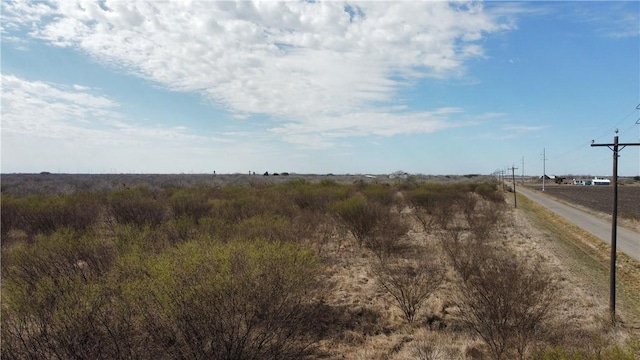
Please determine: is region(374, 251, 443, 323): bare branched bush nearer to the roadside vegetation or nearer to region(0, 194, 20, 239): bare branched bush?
the roadside vegetation

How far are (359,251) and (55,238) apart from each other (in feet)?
36.0

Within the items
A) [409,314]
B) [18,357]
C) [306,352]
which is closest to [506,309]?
[409,314]

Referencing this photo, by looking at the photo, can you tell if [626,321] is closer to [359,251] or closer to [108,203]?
[359,251]

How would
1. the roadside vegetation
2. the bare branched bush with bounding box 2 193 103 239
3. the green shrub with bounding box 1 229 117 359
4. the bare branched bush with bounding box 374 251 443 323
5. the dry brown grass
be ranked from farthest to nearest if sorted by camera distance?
the bare branched bush with bounding box 2 193 103 239 → the bare branched bush with bounding box 374 251 443 323 → the dry brown grass → the roadside vegetation → the green shrub with bounding box 1 229 117 359

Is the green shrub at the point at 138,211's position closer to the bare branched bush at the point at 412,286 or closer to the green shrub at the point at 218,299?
the bare branched bush at the point at 412,286

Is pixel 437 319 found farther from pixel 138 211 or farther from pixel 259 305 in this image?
pixel 138 211

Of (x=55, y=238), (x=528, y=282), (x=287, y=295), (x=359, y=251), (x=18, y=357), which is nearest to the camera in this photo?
(x=18, y=357)

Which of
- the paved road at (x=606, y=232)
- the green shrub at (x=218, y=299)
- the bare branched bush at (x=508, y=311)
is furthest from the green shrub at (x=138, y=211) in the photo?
the paved road at (x=606, y=232)

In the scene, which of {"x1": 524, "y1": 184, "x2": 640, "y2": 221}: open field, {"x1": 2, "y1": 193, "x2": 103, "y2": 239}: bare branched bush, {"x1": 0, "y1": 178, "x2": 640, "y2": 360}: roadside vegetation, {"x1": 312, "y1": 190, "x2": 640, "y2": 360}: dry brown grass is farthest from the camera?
{"x1": 524, "y1": 184, "x2": 640, "y2": 221}: open field

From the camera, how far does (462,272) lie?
1076cm

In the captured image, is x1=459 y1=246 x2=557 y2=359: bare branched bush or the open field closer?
x1=459 y1=246 x2=557 y2=359: bare branched bush

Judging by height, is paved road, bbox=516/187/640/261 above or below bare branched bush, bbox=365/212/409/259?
below

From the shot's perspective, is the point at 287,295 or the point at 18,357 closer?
the point at 18,357

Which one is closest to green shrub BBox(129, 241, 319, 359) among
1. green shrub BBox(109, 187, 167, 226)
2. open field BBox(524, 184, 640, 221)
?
green shrub BBox(109, 187, 167, 226)
